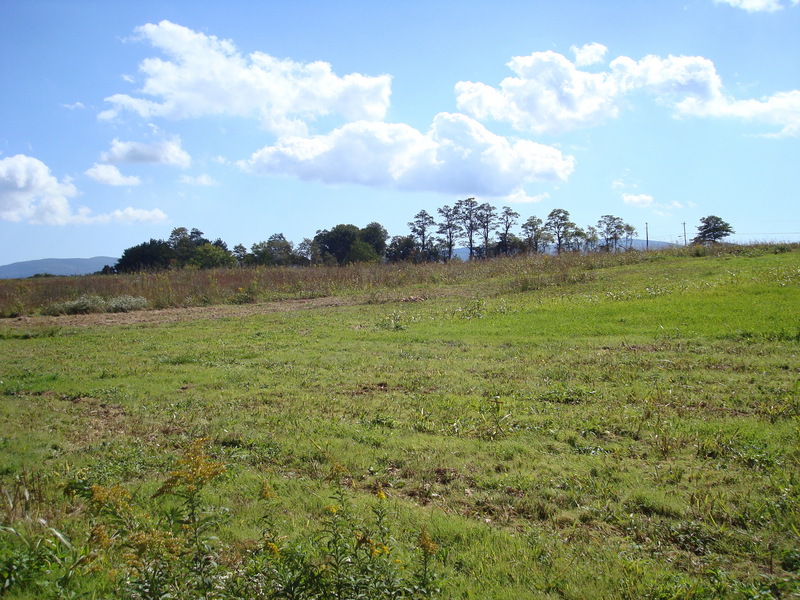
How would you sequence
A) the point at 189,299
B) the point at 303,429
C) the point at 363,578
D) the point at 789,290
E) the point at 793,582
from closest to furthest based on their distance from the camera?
the point at 363,578 < the point at 793,582 < the point at 303,429 < the point at 789,290 < the point at 189,299

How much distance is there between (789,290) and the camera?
1443cm

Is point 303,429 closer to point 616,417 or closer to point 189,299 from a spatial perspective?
point 616,417

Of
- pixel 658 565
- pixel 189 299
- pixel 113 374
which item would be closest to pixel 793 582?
pixel 658 565

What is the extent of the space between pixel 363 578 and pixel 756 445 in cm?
440

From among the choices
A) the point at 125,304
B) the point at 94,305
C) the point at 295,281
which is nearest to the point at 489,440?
the point at 125,304

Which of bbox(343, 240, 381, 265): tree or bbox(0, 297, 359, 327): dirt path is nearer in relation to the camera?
bbox(0, 297, 359, 327): dirt path

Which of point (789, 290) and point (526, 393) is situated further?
point (789, 290)

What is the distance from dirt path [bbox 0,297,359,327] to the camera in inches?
719

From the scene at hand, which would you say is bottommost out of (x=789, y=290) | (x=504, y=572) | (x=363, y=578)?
(x=504, y=572)

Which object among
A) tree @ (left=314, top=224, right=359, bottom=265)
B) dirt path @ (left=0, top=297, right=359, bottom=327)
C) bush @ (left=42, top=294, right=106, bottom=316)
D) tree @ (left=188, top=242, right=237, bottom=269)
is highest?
tree @ (left=314, top=224, right=359, bottom=265)

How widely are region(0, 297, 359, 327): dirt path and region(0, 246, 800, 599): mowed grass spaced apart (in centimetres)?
578

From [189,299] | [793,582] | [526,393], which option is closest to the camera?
[793,582]

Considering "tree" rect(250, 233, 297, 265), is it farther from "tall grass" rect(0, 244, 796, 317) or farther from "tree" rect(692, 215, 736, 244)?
"tree" rect(692, 215, 736, 244)

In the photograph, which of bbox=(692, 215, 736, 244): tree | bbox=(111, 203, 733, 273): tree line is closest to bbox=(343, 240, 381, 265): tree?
bbox=(111, 203, 733, 273): tree line
